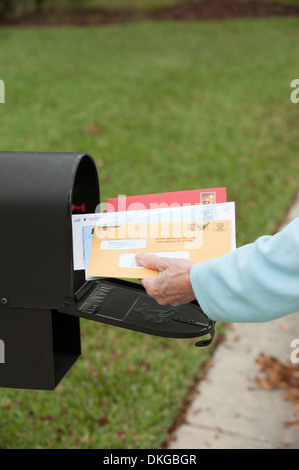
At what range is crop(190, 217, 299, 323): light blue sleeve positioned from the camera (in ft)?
4.61

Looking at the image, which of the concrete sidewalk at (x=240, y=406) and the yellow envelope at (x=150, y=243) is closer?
the yellow envelope at (x=150, y=243)

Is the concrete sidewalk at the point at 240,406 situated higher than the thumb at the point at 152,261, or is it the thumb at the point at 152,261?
the thumb at the point at 152,261

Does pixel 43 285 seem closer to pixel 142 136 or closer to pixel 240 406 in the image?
pixel 240 406

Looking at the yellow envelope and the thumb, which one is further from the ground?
the yellow envelope

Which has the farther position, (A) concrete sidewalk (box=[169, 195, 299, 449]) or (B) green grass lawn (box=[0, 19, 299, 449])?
(B) green grass lawn (box=[0, 19, 299, 449])

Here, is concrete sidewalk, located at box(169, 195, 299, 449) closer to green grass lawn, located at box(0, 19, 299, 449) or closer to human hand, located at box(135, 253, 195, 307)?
green grass lawn, located at box(0, 19, 299, 449)

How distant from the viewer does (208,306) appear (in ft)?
4.89

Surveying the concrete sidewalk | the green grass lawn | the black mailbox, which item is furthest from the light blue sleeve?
the concrete sidewalk

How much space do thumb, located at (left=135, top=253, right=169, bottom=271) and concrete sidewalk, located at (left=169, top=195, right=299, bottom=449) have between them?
155cm

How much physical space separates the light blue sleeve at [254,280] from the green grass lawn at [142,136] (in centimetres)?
58

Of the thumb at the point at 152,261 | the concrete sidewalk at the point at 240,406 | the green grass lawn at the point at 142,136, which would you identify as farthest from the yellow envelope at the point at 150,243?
the concrete sidewalk at the point at 240,406

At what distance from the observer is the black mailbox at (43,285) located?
1483 millimetres

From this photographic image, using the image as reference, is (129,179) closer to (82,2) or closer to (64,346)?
(64,346)

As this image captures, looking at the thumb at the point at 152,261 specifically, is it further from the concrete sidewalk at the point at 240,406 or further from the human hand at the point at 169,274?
the concrete sidewalk at the point at 240,406
